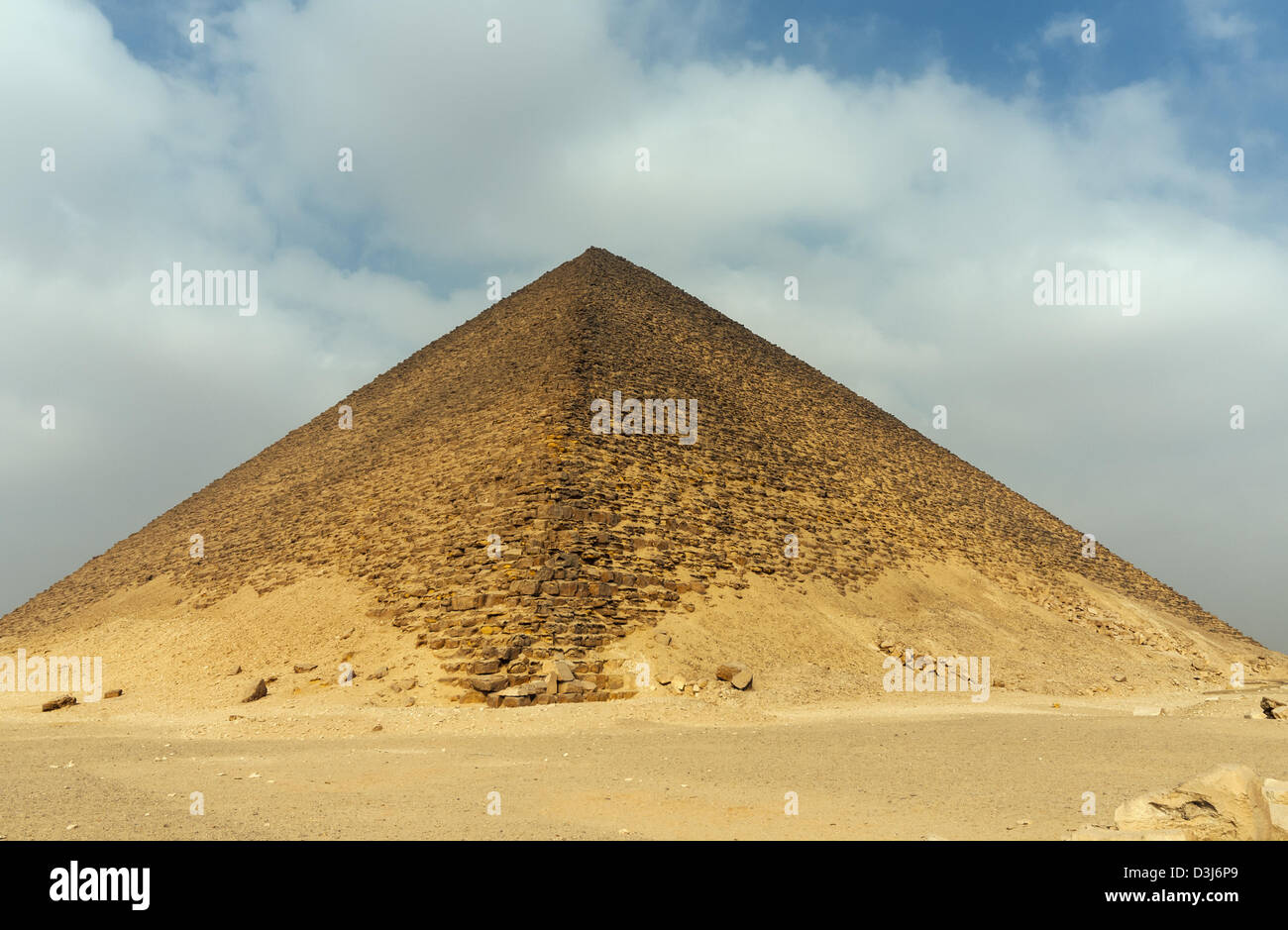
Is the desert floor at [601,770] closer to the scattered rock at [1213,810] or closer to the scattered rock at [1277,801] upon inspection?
the scattered rock at [1213,810]

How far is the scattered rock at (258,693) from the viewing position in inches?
599

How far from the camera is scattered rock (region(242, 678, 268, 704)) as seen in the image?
15.2 metres

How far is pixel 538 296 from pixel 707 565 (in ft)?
68.3

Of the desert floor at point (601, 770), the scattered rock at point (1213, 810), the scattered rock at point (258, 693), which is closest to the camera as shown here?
the scattered rock at point (1213, 810)

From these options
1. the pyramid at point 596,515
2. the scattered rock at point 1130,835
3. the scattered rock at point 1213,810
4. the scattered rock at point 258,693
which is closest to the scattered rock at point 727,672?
the pyramid at point 596,515

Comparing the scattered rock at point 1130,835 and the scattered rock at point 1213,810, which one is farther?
the scattered rock at point 1213,810

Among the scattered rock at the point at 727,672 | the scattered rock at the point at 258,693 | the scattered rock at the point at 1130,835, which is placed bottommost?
the scattered rock at the point at 258,693

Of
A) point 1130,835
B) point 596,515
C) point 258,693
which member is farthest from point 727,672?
point 1130,835

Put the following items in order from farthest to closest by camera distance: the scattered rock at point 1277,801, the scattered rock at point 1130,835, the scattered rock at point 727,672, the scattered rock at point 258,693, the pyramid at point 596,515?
the pyramid at point 596,515, the scattered rock at point 727,672, the scattered rock at point 258,693, the scattered rock at point 1277,801, the scattered rock at point 1130,835

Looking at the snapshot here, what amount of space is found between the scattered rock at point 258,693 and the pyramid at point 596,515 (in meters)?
2.71

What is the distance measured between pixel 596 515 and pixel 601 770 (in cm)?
1114

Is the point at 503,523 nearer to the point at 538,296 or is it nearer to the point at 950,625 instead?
the point at 950,625

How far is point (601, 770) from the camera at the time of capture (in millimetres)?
8445
